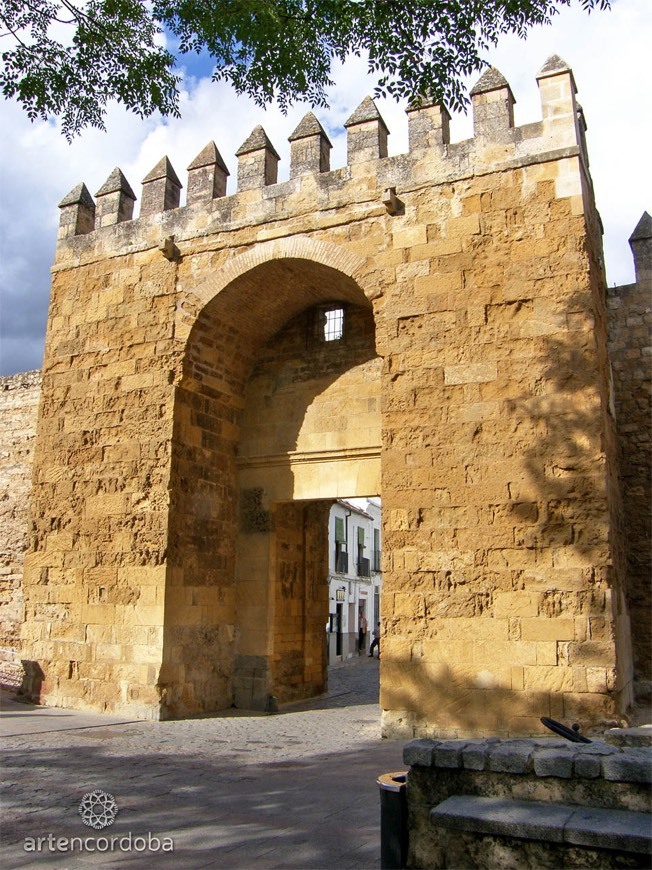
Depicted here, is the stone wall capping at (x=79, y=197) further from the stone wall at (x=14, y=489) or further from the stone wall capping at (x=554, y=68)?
the stone wall capping at (x=554, y=68)

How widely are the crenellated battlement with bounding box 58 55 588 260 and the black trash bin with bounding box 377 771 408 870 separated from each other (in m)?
5.59

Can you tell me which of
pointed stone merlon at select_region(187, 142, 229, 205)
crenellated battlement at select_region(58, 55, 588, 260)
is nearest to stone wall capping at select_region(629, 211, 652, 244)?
crenellated battlement at select_region(58, 55, 588, 260)

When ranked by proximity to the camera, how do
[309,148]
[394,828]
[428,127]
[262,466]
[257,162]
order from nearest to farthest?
[394,828], [428,127], [309,148], [257,162], [262,466]

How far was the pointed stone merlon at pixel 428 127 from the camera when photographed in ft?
25.3

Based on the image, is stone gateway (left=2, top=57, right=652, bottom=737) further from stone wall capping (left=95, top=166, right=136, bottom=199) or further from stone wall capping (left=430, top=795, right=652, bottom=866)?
stone wall capping (left=430, top=795, right=652, bottom=866)

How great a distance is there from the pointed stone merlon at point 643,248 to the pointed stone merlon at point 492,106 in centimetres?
230

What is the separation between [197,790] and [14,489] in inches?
295

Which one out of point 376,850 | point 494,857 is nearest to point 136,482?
point 376,850

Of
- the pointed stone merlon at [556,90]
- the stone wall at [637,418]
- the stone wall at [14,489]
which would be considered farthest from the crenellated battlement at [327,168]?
the stone wall at [14,489]

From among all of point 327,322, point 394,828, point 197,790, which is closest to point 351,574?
point 327,322

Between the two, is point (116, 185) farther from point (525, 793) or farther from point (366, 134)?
point (525, 793)

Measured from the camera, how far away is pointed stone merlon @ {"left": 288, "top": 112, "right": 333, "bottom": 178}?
841 centimetres

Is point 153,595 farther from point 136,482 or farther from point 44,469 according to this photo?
point 44,469

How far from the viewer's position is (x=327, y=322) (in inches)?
372
